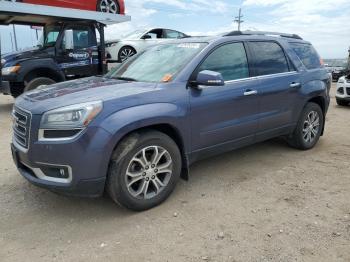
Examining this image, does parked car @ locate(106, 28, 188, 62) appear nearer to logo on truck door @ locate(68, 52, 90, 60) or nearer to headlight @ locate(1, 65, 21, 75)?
logo on truck door @ locate(68, 52, 90, 60)

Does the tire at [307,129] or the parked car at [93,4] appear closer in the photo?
the tire at [307,129]

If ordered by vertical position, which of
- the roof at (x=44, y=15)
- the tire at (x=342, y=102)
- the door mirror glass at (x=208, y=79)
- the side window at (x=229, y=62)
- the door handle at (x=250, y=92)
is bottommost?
the tire at (x=342, y=102)

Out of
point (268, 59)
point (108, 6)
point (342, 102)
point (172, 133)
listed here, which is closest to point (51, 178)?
point (172, 133)

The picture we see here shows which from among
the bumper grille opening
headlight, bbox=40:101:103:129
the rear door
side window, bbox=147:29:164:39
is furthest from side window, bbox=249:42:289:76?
side window, bbox=147:29:164:39

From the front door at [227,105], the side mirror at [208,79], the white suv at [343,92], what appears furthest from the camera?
the white suv at [343,92]

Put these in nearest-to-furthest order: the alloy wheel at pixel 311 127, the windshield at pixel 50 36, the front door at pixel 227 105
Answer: the front door at pixel 227 105 < the alloy wheel at pixel 311 127 < the windshield at pixel 50 36

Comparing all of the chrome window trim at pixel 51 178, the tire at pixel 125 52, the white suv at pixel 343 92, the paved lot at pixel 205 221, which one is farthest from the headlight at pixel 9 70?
the white suv at pixel 343 92

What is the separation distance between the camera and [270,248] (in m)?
2.86

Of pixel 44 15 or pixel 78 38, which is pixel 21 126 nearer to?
pixel 44 15

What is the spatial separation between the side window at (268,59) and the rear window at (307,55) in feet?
1.41

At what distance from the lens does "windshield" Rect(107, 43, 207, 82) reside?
152 inches

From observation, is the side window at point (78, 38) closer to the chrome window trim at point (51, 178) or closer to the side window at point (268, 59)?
the side window at point (268, 59)

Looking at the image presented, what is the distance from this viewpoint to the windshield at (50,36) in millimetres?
9339

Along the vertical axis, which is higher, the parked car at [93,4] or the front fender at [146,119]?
the parked car at [93,4]
